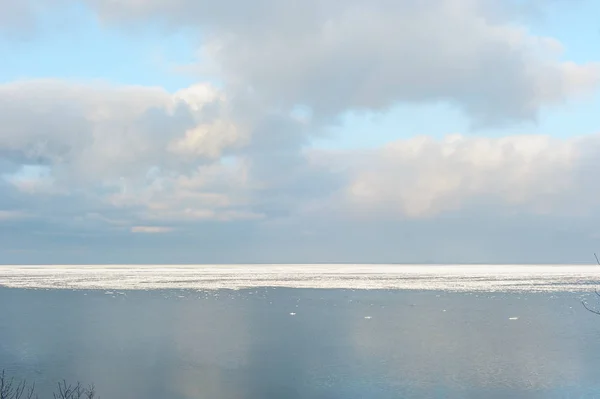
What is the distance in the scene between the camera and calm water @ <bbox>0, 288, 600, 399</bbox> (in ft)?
46.8

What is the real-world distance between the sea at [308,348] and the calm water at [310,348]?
0.16 feet

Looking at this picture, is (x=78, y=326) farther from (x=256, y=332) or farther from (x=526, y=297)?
(x=526, y=297)

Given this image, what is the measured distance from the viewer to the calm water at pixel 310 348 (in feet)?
46.8

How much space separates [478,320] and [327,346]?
9.06m

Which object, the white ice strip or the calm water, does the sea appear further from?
the white ice strip

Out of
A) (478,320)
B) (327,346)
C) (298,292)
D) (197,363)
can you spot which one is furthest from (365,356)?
(298,292)

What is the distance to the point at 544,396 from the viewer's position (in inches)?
526

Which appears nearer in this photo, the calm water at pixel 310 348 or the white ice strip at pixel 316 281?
the calm water at pixel 310 348

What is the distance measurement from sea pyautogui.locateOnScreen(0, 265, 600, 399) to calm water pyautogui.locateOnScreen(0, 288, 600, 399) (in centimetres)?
5

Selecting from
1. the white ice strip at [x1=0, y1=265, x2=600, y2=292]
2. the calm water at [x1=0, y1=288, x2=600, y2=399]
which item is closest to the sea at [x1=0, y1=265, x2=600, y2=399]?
the calm water at [x1=0, y1=288, x2=600, y2=399]

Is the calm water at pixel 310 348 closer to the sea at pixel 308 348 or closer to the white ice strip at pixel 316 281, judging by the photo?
the sea at pixel 308 348

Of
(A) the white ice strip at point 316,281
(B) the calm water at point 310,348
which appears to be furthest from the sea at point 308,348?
(A) the white ice strip at point 316,281

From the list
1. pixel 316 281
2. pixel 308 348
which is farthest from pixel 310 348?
pixel 316 281

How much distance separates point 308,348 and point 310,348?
7 centimetres
